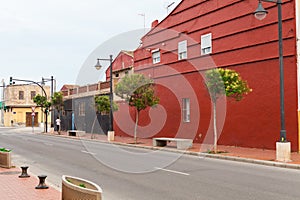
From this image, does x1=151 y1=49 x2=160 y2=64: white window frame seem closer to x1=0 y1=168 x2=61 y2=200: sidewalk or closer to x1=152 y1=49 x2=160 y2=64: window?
x1=152 y1=49 x2=160 y2=64: window

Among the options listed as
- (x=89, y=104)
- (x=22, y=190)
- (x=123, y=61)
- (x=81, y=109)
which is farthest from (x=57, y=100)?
(x=22, y=190)

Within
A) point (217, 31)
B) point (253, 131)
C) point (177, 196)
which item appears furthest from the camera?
point (217, 31)

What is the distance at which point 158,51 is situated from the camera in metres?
30.7

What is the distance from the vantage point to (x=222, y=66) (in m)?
23.2

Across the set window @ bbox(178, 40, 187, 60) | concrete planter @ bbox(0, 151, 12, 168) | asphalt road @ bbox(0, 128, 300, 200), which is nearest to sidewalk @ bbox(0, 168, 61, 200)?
asphalt road @ bbox(0, 128, 300, 200)

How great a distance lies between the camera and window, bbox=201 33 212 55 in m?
24.5

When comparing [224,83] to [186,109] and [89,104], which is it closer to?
[186,109]

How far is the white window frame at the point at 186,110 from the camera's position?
26.2m

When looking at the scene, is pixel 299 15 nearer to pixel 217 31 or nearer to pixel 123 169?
pixel 217 31

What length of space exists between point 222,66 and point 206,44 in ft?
7.85

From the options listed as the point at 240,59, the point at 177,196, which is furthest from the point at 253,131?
the point at 177,196

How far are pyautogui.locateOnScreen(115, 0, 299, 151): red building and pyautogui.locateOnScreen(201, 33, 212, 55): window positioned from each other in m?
0.03

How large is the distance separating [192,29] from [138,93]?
5607 mm

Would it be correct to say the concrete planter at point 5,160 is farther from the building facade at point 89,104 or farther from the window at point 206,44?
the building facade at point 89,104
